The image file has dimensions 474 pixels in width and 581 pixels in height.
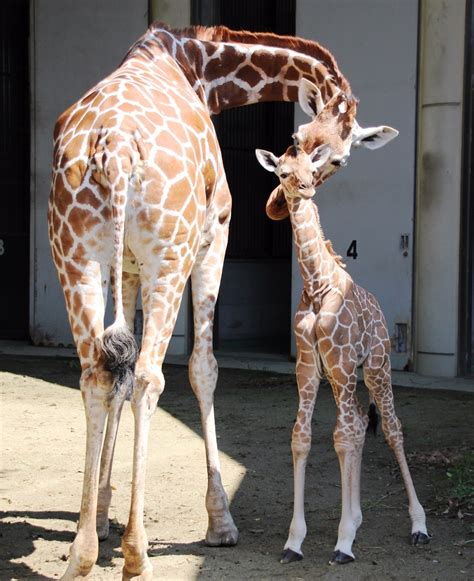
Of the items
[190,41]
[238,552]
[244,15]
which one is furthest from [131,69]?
[244,15]

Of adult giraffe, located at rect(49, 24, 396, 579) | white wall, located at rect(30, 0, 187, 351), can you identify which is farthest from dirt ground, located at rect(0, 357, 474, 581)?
white wall, located at rect(30, 0, 187, 351)

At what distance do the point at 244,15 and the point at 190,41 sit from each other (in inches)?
382

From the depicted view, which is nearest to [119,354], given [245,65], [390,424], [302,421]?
[302,421]

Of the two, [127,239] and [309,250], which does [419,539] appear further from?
[127,239]

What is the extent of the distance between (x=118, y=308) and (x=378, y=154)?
23.6 ft

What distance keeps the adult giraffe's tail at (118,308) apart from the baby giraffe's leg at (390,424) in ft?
4.80

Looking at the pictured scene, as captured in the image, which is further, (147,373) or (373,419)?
(373,419)

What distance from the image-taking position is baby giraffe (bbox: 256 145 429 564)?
467cm

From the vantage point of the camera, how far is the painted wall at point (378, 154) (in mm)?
10672

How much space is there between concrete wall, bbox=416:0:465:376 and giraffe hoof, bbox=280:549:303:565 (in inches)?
242

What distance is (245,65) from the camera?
586 cm

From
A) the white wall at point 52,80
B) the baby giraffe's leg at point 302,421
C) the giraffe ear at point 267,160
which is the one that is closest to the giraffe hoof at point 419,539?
the baby giraffe's leg at point 302,421

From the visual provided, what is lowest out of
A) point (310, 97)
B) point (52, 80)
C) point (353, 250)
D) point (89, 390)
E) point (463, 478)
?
point (463, 478)

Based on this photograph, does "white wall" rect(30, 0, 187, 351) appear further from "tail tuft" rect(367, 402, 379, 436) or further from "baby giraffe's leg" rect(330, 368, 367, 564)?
"baby giraffe's leg" rect(330, 368, 367, 564)
